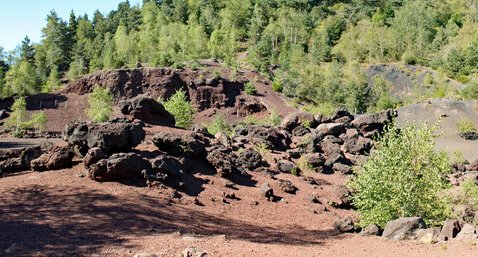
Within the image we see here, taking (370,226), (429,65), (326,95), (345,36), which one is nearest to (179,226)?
(370,226)

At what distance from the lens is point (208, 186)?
21797 mm

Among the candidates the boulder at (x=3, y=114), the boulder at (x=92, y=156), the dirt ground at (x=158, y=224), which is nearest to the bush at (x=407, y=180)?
the dirt ground at (x=158, y=224)

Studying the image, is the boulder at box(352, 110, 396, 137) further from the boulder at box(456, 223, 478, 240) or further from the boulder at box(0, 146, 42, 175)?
the boulder at box(0, 146, 42, 175)

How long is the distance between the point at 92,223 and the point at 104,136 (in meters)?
6.16

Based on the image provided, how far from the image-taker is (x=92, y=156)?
1941 centimetres

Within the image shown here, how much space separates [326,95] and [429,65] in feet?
101

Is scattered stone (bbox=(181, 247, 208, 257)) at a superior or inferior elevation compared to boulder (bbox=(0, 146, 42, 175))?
inferior

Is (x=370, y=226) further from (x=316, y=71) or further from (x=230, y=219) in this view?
(x=316, y=71)

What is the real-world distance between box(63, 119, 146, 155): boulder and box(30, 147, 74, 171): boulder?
886 mm

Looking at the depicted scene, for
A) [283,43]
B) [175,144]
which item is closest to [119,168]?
[175,144]

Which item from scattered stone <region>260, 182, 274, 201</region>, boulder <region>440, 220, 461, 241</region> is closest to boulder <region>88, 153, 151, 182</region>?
scattered stone <region>260, 182, 274, 201</region>

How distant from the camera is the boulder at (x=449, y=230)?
1460 cm

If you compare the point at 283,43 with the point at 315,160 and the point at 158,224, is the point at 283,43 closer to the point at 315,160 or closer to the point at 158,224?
the point at 315,160

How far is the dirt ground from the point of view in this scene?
12.8m
